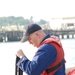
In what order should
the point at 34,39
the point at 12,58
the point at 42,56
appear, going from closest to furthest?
the point at 42,56
the point at 34,39
the point at 12,58

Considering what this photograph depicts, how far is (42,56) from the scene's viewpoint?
286cm

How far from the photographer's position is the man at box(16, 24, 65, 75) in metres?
2.87

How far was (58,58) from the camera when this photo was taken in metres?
3.04

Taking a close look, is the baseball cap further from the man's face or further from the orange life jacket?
the orange life jacket

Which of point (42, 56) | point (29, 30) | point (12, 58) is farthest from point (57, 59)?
point (12, 58)

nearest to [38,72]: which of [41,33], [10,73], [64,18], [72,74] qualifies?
[41,33]

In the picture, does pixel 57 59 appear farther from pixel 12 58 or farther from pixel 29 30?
pixel 12 58

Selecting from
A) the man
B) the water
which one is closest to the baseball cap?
the man

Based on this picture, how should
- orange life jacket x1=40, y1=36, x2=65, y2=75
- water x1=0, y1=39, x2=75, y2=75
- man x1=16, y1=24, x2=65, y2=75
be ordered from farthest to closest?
1. water x1=0, y1=39, x2=75, y2=75
2. orange life jacket x1=40, y1=36, x2=65, y2=75
3. man x1=16, y1=24, x2=65, y2=75

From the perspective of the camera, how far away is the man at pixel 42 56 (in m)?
2.87

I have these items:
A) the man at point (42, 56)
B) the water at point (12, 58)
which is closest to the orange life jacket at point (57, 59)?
the man at point (42, 56)

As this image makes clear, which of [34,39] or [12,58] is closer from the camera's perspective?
[34,39]

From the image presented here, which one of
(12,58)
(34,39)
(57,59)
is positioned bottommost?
(12,58)

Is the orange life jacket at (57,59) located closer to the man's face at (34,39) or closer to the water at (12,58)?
the man's face at (34,39)
